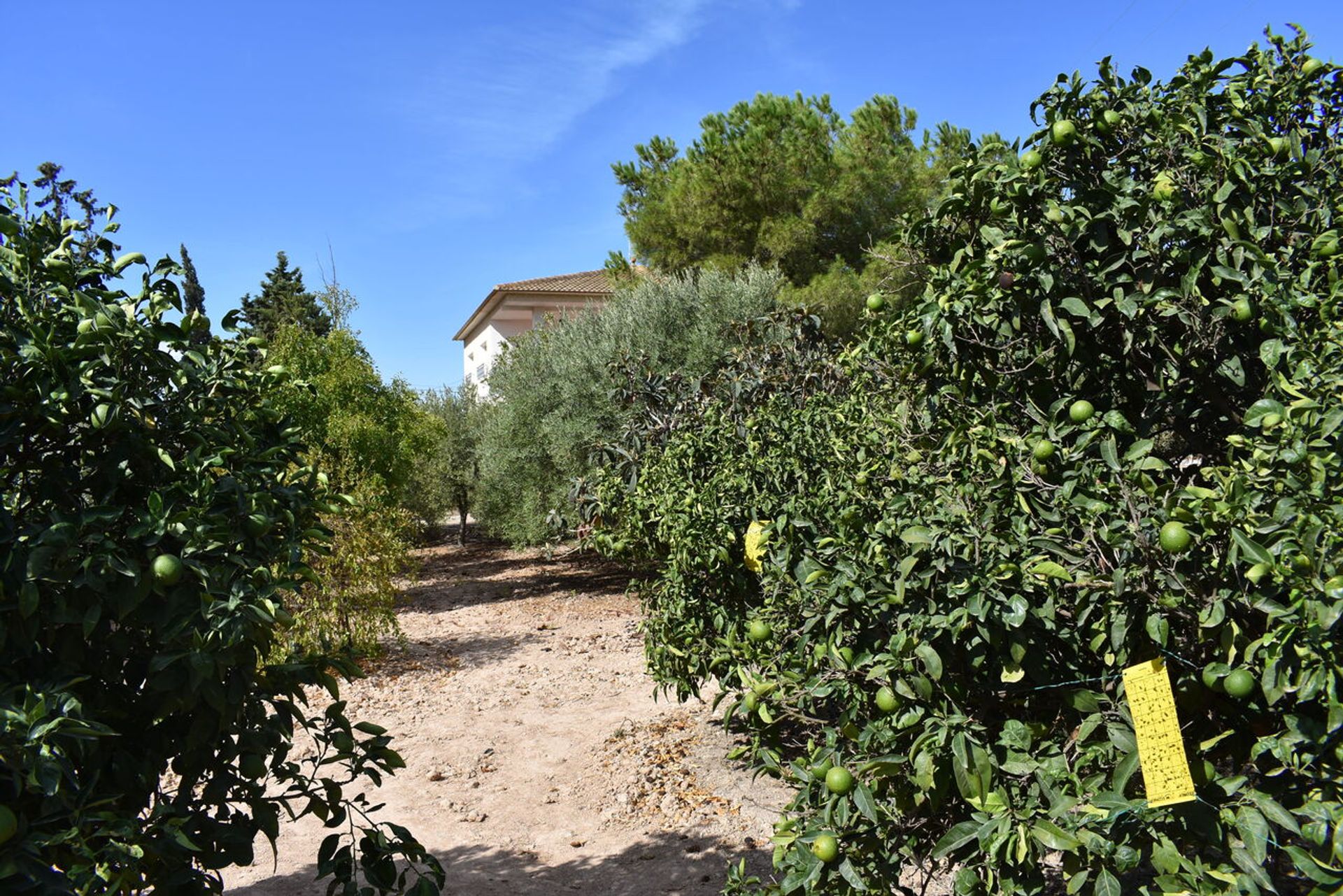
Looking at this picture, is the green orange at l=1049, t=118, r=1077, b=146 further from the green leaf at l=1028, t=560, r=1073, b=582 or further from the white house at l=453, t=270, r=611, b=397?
the white house at l=453, t=270, r=611, b=397

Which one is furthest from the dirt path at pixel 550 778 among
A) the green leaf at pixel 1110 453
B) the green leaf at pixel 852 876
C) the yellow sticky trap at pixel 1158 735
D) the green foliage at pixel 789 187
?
the green foliage at pixel 789 187

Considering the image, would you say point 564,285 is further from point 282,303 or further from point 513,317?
point 282,303

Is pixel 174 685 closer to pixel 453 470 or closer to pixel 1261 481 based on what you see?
pixel 1261 481

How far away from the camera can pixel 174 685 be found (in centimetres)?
218

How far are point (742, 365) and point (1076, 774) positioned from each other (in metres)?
6.50

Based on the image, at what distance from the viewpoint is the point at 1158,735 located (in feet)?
5.92

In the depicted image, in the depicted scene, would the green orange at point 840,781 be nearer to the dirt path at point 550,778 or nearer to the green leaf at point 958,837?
the green leaf at point 958,837

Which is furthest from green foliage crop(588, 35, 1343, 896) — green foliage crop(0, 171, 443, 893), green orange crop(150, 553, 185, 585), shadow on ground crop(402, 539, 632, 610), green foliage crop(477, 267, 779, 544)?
shadow on ground crop(402, 539, 632, 610)

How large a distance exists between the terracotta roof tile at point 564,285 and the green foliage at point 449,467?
7304 mm

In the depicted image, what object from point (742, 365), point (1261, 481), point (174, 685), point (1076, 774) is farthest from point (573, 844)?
point (742, 365)

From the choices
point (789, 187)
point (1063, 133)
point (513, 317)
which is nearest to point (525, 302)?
point (513, 317)

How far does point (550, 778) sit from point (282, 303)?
131 ft

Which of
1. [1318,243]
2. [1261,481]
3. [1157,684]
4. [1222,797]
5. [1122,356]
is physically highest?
[1318,243]

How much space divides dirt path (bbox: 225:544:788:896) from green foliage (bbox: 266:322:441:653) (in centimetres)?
68
